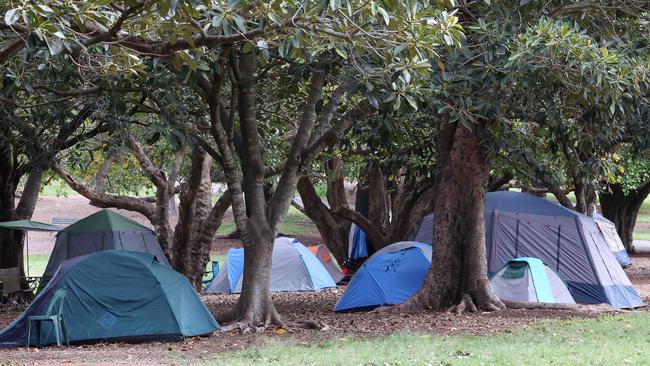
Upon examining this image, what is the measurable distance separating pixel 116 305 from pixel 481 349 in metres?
4.75

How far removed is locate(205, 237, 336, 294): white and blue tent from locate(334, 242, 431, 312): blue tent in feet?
16.7

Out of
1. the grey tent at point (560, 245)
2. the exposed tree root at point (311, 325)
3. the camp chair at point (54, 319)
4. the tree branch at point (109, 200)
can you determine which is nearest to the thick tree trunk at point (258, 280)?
the exposed tree root at point (311, 325)

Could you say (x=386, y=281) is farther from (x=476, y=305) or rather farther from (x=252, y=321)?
(x=252, y=321)

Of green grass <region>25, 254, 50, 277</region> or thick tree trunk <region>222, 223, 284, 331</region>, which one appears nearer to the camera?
thick tree trunk <region>222, 223, 284, 331</region>

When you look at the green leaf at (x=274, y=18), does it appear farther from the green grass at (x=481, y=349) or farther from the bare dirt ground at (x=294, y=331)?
the bare dirt ground at (x=294, y=331)

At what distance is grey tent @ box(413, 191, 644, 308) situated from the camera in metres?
16.1

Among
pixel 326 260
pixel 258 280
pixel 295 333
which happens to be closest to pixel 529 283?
pixel 295 333

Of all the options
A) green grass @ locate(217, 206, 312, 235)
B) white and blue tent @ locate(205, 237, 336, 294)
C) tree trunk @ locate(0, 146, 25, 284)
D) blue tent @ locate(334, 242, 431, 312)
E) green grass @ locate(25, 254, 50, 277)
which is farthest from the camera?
green grass @ locate(217, 206, 312, 235)

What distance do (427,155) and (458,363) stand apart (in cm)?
902

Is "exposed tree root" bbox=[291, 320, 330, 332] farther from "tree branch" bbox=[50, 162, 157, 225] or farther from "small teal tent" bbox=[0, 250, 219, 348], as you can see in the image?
"tree branch" bbox=[50, 162, 157, 225]

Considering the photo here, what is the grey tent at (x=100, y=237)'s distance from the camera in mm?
18297

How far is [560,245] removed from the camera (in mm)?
16672

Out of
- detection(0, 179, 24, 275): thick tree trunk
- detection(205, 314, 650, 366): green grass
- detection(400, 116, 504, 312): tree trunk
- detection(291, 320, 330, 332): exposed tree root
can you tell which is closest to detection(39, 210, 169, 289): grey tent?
detection(0, 179, 24, 275): thick tree trunk

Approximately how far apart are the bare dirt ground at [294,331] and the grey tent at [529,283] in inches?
30.4
